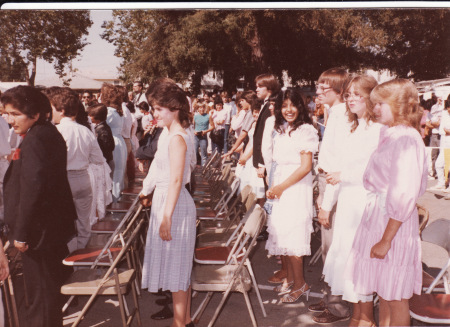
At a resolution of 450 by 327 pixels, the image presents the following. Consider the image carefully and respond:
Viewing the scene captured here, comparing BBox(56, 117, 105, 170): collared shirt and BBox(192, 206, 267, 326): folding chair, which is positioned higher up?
BBox(56, 117, 105, 170): collared shirt

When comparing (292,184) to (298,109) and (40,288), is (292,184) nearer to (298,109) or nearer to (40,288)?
(298,109)

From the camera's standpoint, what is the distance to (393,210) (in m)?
2.55

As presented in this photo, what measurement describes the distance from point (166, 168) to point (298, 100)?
1425 millimetres

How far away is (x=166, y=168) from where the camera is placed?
3230mm

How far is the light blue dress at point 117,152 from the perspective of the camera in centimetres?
652

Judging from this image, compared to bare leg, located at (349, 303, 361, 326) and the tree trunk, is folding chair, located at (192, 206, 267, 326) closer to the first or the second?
bare leg, located at (349, 303, 361, 326)

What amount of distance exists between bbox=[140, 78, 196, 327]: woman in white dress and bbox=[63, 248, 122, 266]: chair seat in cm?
51

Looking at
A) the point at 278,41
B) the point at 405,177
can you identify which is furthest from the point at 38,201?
the point at 278,41

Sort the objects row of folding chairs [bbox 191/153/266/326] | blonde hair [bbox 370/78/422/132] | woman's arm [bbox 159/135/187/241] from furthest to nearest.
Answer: row of folding chairs [bbox 191/153/266/326]
woman's arm [bbox 159/135/187/241]
blonde hair [bbox 370/78/422/132]

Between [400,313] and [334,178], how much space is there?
1074 mm

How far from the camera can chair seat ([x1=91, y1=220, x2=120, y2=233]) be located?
4.44m

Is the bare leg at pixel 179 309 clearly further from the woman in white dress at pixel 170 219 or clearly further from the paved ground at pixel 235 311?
the paved ground at pixel 235 311

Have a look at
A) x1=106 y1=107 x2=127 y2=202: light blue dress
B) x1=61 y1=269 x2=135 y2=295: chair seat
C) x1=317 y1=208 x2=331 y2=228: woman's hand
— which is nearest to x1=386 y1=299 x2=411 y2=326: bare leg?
x1=317 y1=208 x2=331 y2=228: woman's hand

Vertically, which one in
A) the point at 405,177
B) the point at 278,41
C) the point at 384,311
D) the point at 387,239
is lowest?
the point at 384,311
